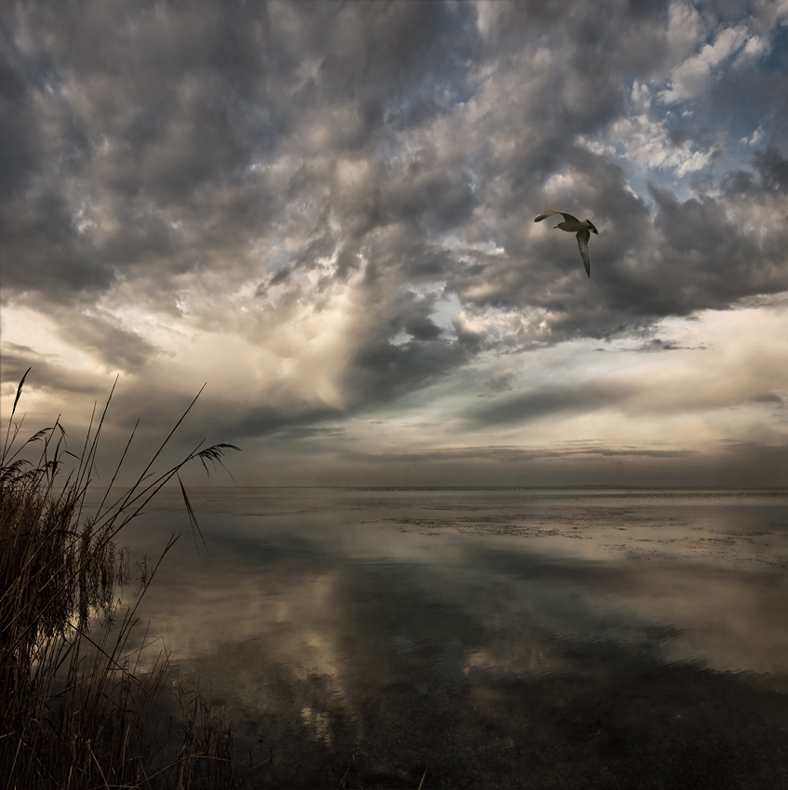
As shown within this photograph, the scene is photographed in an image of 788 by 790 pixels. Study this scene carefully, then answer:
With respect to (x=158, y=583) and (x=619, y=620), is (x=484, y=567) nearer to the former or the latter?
(x=619, y=620)

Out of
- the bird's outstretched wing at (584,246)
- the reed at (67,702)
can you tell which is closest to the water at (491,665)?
the reed at (67,702)

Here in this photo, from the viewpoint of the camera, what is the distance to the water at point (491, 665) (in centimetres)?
504

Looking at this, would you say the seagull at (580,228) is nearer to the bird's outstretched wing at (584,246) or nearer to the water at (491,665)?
the bird's outstretched wing at (584,246)

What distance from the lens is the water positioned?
504 cm

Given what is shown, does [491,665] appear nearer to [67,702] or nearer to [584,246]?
[67,702]

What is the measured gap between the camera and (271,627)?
Result: 9.25 meters

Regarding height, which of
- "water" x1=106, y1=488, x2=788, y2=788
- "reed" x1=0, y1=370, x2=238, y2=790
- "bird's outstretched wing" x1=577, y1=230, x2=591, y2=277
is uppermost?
Result: "bird's outstretched wing" x1=577, y1=230, x2=591, y2=277

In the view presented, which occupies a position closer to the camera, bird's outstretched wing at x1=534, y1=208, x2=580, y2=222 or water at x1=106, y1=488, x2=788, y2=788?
bird's outstretched wing at x1=534, y1=208, x2=580, y2=222

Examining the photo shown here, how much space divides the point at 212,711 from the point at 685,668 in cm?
641

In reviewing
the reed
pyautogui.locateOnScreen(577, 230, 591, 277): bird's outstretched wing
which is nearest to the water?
the reed

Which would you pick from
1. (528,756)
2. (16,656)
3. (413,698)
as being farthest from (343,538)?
(16,656)

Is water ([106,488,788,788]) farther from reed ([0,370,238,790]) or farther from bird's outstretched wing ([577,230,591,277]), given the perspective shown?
bird's outstretched wing ([577,230,591,277])

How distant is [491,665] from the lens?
7410 mm

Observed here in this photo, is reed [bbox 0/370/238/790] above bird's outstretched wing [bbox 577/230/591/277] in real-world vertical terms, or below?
below
